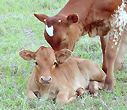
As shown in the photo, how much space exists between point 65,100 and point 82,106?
0.88ft

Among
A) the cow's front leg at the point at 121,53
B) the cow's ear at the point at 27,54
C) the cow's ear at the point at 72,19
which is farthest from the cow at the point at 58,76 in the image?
the cow's front leg at the point at 121,53

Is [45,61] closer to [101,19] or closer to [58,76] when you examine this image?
[58,76]

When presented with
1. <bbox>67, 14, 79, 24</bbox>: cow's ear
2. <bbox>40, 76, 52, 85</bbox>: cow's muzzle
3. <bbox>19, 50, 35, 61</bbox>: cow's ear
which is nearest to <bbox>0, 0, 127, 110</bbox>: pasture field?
<bbox>40, 76, 52, 85</bbox>: cow's muzzle

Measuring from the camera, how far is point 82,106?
4.16 m

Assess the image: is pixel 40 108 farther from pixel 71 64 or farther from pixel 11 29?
pixel 11 29

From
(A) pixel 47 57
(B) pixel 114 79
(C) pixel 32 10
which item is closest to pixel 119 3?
(B) pixel 114 79

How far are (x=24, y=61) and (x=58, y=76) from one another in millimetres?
1604

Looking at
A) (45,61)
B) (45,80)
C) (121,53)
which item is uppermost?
(45,61)

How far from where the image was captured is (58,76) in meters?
4.59

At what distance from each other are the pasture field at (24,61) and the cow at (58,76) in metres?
0.16

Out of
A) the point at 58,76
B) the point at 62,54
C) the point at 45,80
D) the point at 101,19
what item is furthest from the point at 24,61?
the point at 45,80

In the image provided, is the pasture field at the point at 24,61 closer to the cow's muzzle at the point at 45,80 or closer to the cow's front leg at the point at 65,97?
the cow's front leg at the point at 65,97

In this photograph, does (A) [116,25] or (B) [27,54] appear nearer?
(B) [27,54]

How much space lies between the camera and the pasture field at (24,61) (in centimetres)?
419
